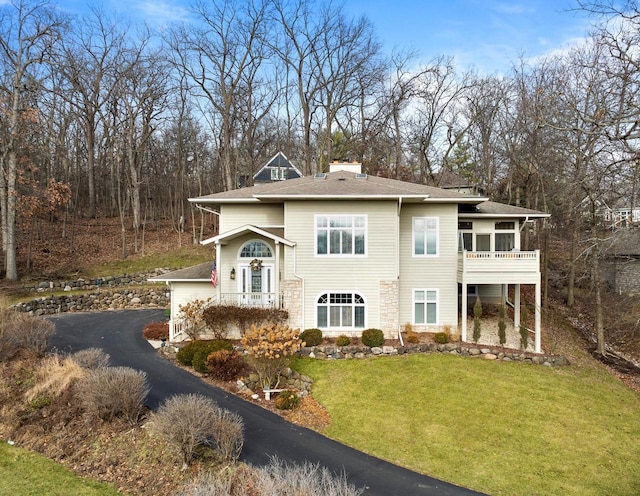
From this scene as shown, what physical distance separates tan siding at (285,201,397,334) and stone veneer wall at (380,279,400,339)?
0.17 m

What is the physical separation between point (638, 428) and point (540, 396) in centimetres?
220

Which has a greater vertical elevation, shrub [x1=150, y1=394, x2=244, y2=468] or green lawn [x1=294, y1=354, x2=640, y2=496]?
shrub [x1=150, y1=394, x2=244, y2=468]

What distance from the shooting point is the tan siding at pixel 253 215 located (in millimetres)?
16391

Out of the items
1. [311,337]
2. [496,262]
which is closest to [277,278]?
[311,337]

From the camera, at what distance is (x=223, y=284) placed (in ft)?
51.4

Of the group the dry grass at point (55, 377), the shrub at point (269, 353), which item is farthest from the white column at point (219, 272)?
the dry grass at point (55, 377)

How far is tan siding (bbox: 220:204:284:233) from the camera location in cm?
1639

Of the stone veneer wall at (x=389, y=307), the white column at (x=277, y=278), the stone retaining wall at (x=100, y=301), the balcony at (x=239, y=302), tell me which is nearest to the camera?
the white column at (x=277, y=278)

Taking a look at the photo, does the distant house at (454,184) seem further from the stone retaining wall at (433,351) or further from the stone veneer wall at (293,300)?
the stone veneer wall at (293,300)

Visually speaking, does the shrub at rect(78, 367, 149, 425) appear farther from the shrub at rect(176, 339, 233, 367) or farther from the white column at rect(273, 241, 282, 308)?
the white column at rect(273, 241, 282, 308)

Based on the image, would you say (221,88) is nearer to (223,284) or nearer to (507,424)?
(223,284)

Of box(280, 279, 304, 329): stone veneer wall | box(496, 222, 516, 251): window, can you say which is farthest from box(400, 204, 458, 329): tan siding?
box(280, 279, 304, 329): stone veneer wall

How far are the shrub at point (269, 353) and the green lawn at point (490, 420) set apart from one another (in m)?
1.34

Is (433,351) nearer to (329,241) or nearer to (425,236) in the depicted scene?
(425,236)
